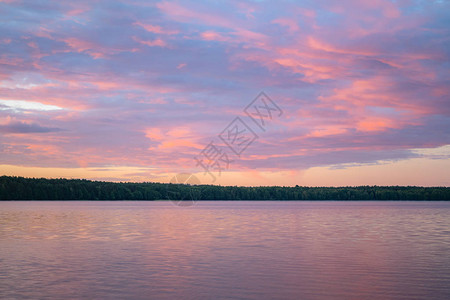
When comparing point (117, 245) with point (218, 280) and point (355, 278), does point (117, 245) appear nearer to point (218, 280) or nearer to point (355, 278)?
point (218, 280)

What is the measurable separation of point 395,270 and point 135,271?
15.0 meters

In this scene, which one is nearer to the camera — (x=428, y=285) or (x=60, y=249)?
(x=428, y=285)

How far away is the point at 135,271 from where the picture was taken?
89.6 ft

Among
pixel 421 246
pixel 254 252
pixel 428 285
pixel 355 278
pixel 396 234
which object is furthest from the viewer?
pixel 396 234

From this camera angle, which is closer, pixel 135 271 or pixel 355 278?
pixel 355 278

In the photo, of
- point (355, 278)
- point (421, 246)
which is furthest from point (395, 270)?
point (421, 246)

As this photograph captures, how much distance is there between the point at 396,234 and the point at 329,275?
28.4 meters

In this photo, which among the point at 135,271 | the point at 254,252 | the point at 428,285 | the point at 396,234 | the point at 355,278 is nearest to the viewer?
the point at 428,285

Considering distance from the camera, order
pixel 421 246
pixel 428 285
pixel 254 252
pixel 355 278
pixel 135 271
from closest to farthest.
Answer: pixel 428 285
pixel 355 278
pixel 135 271
pixel 254 252
pixel 421 246

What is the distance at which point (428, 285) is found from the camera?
23.3 metres

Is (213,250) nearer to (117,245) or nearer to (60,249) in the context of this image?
(117,245)

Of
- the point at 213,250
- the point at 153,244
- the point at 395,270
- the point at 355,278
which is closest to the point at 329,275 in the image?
the point at 355,278

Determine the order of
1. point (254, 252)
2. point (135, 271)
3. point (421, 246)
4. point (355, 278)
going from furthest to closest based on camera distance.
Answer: point (421, 246) → point (254, 252) → point (135, 271) → point (355, 278)

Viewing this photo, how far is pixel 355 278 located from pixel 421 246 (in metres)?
17.3
